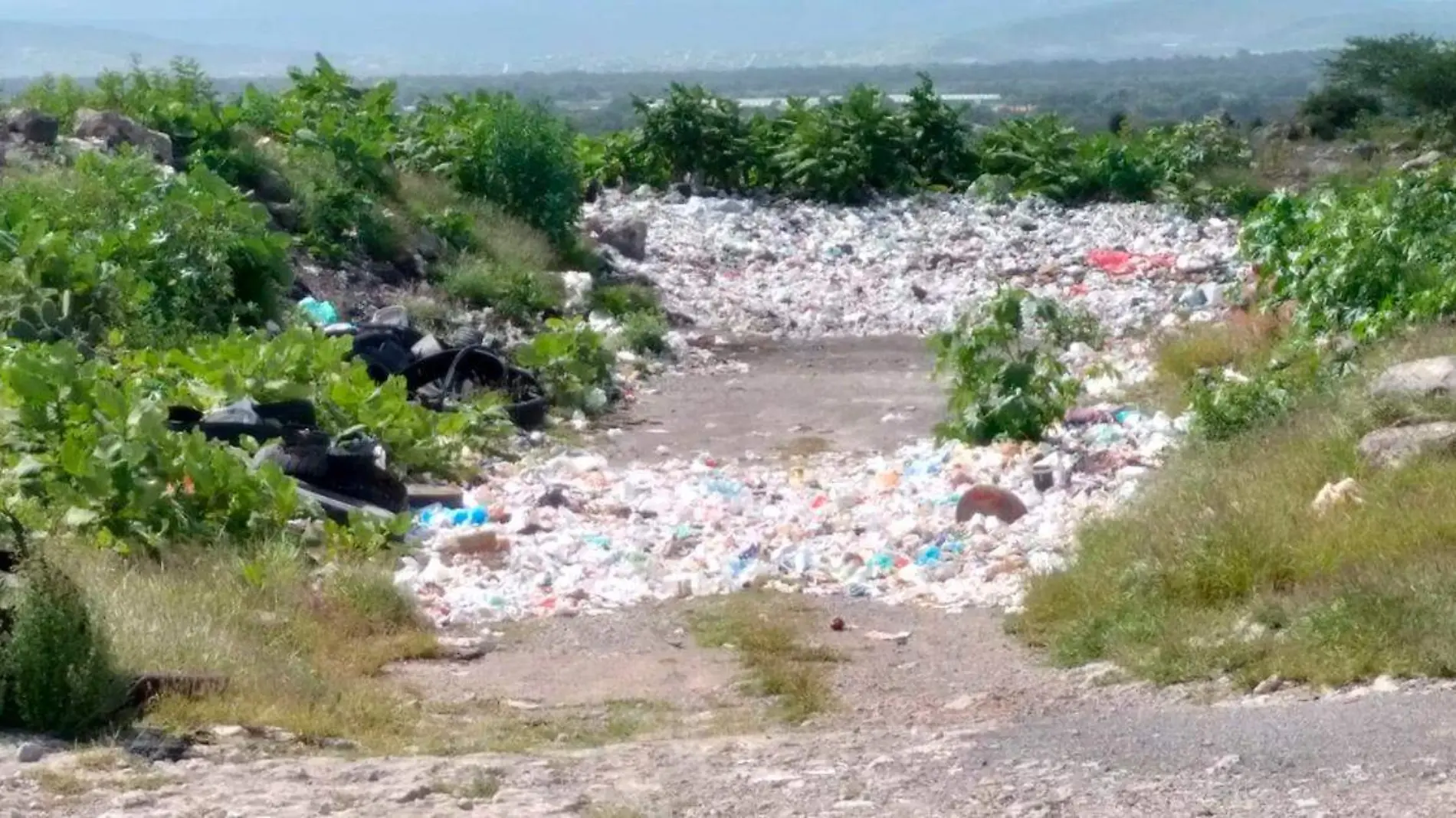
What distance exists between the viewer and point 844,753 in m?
4.95

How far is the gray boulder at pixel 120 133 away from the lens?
15844mm

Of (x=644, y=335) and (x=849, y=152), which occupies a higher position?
(x=849, y=152)

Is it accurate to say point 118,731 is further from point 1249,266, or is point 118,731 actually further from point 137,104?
point 137,104

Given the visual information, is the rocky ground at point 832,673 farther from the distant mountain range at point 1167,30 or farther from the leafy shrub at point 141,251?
the distant mountain range at point 1167,30

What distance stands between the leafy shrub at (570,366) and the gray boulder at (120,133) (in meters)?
4.84

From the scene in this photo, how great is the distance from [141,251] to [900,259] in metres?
8.25

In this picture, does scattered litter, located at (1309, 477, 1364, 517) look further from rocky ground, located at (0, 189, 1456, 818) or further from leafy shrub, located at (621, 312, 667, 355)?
leafy shrub, located at (621, 312, 667, 355)

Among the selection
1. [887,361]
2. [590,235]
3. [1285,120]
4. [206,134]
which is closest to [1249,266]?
[887,361]

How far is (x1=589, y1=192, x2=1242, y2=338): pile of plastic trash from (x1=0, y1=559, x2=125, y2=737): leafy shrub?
34.4 feet

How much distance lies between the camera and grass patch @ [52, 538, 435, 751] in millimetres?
5438

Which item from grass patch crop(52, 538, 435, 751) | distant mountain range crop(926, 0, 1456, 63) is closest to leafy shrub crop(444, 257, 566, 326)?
grass patch crop(52, 538, 435, 751)

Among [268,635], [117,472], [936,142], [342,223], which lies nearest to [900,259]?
[936,142]

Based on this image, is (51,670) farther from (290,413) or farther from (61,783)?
(290,413)

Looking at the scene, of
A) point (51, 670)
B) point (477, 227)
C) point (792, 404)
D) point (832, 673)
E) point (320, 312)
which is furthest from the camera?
point (477, 227)
